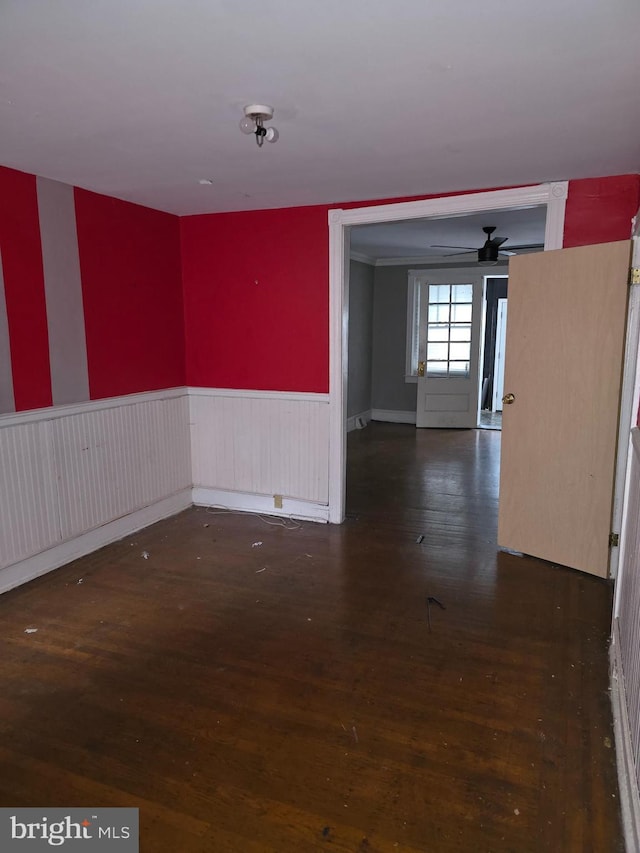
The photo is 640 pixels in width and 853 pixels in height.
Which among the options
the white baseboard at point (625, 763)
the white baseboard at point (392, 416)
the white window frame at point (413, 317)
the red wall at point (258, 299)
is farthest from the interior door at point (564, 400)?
the white baseboard at point (392, 416)

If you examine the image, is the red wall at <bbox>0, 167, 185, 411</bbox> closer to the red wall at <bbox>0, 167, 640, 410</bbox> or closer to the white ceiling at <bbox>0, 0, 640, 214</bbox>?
the red wall at <bbox>0, 167, 640, 410</bbox>

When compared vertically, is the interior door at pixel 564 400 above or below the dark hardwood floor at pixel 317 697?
above

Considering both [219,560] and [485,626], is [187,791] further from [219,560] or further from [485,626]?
[219,560]

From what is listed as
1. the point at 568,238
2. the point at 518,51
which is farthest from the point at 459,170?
the point at 518,51

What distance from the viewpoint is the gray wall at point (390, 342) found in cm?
832

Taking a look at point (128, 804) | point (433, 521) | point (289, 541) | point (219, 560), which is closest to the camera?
point (128, 804)

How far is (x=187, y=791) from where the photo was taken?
1824mm

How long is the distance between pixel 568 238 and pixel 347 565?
2.35 metres

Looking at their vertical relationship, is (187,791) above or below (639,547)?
below

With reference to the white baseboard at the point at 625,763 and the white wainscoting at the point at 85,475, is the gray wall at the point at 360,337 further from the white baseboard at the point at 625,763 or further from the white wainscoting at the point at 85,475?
the white baseboard at the point at 625,763

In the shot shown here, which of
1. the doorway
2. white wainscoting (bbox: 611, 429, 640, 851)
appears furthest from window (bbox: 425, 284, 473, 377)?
white wainscoting (bbox: 611, 429, 640, 851)

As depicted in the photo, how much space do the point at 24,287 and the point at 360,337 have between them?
5.45 metres

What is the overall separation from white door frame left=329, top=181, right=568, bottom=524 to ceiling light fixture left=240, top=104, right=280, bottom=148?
162 centimetres

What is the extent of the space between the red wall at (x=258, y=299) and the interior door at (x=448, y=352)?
4.09m
